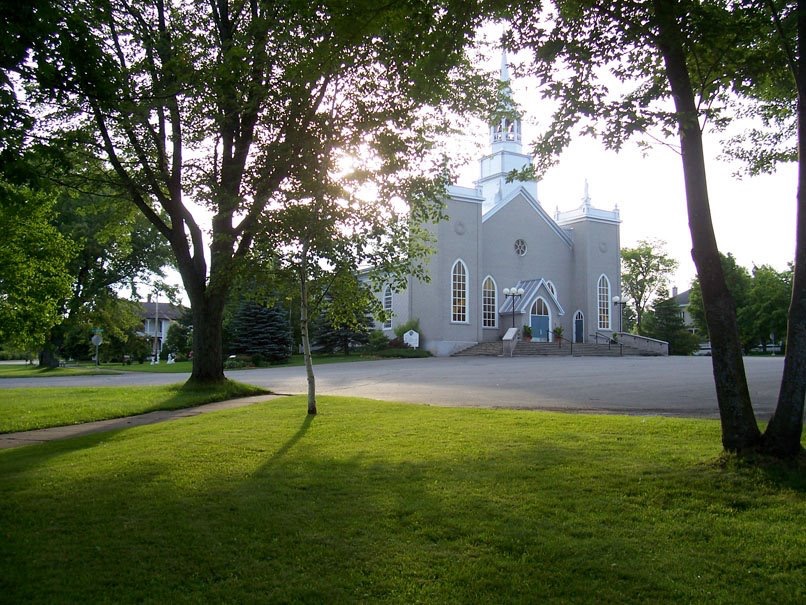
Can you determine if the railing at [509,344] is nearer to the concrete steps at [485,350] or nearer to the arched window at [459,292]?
the concrete steps at [485,350]

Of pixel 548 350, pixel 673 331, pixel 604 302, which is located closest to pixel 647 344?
pixel 604 302

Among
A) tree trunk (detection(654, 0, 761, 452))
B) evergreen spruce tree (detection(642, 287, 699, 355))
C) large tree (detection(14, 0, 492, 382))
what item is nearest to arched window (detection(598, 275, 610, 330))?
evergreen spruce tree (detection(642, 287, 699, 355))

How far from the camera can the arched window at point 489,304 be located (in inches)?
1721

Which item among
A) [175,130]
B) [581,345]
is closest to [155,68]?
[175,130]

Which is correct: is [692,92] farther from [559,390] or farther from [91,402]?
[91,402]

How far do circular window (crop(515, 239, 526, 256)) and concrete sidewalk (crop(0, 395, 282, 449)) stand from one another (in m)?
34.3

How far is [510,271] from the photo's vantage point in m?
45.8

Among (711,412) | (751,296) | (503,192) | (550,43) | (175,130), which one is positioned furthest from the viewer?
(751,296)

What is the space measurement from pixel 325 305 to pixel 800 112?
331 inches

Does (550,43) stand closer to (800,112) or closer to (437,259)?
(800,112)

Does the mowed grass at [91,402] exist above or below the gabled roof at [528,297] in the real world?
below

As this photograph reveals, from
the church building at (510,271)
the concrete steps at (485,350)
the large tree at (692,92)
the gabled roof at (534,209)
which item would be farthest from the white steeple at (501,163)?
the large tree at (692,92)

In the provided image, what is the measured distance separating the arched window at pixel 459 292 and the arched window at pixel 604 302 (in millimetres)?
12862

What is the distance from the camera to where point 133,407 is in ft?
44.1
